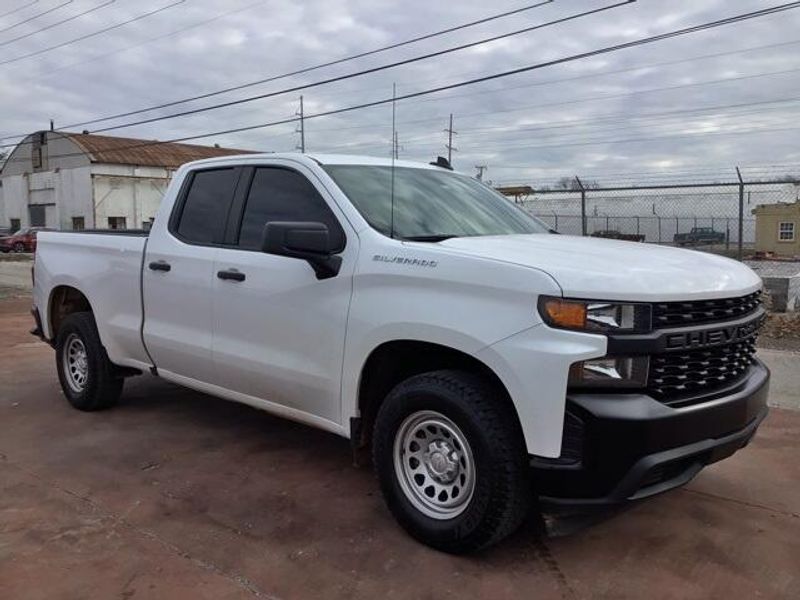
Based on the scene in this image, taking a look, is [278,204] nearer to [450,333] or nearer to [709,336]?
[450,333]

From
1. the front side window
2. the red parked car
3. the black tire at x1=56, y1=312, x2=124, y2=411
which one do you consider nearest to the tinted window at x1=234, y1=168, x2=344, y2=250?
the black tire at x1=56, y1=312, x2=124, y2=411

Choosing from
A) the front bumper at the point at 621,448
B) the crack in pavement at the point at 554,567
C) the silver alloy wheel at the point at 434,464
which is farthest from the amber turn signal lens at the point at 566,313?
the crack in pavement at the point at 554,567

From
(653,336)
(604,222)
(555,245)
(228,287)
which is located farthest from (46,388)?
(604,222)

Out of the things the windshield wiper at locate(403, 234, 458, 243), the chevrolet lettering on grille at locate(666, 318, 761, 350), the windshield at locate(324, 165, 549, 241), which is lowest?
the chevrolet lettering on grille at locate(666, 318, 761, 350)

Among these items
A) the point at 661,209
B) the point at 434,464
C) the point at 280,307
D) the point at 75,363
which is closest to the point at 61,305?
the point at 75,363

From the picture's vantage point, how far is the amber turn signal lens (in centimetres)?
306

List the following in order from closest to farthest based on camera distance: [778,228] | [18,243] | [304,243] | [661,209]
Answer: [304,243], [661,209], [18,243], [778,228]

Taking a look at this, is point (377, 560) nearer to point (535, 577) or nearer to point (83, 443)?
point (535, 577)

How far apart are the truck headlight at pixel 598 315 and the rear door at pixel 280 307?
1.22 m

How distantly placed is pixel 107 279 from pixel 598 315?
4.01 m

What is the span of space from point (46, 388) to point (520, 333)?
18.3ft

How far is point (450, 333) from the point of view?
134 inches

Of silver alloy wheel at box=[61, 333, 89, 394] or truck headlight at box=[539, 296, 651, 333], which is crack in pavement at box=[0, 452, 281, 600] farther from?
truck headlight at box=[539, 296, 651, 333]

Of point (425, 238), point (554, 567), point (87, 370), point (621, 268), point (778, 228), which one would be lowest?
point (554, 567)
